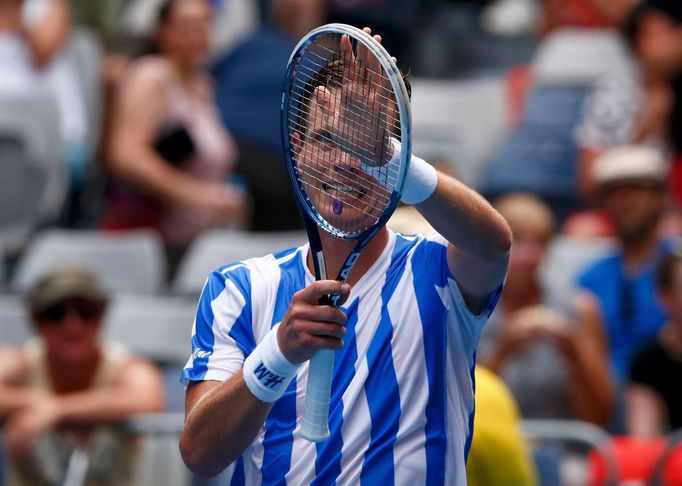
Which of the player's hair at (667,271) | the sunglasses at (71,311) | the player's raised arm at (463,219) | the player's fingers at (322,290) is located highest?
the player's raised arm at (463,219)

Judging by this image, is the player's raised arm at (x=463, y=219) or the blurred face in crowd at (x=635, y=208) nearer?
the player's raised arm at (x=463, y=219)

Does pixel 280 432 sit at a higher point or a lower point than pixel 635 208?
higher

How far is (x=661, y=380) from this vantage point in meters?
5.72

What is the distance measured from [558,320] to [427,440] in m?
3.14

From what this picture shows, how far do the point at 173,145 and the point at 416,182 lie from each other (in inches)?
184

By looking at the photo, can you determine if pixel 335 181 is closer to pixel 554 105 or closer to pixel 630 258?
pixel 630 258

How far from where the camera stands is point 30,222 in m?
7.72

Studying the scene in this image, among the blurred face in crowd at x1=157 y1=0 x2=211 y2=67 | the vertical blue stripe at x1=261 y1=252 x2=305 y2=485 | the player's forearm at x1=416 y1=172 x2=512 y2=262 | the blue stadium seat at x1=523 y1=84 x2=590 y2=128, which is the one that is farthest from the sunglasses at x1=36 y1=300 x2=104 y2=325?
the blue stadium seat at x1=523 y1=84 x2=590 y2=128

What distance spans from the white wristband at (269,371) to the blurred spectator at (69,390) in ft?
9.31

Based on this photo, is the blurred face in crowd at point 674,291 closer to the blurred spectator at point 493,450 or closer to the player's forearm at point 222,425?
the blurred spectator at point 493,450

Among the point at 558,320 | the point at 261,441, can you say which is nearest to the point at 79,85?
the point at 558,320

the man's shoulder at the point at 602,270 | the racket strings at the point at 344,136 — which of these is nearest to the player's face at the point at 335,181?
the racket strings at the point at 344,136

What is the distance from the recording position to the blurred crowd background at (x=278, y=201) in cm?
541

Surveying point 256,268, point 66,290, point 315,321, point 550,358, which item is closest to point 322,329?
point 315,321
